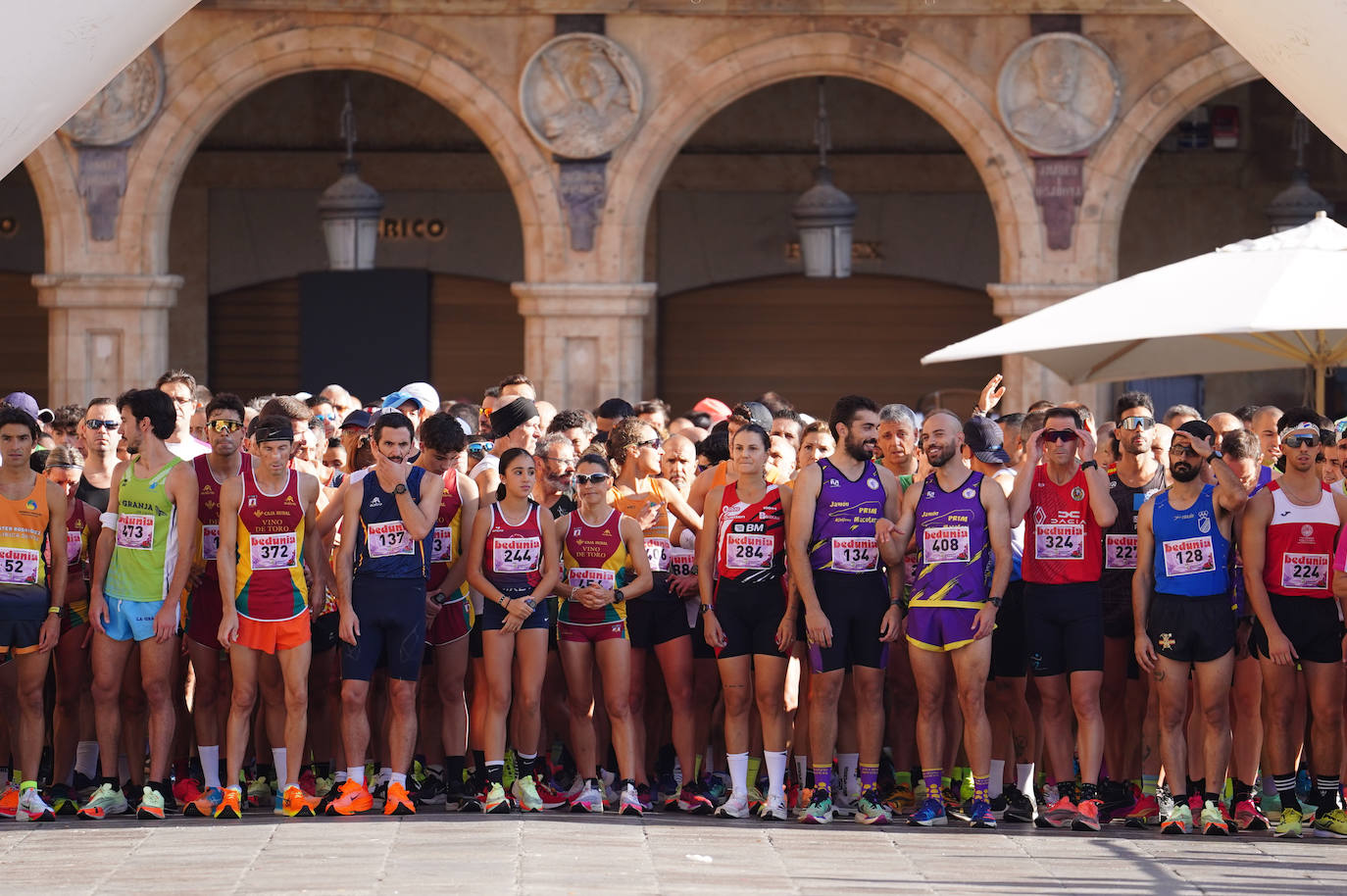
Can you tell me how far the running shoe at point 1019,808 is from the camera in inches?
309

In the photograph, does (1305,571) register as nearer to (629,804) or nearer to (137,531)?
(629,804)

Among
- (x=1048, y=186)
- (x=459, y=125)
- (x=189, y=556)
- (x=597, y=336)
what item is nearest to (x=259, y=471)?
(x=189, y=556)

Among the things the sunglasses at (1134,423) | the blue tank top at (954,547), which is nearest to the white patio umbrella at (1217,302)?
the sunglasses at (1134,423)

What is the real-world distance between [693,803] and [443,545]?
5.11 feet

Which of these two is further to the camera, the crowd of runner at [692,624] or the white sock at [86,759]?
the white sock at [86,759]

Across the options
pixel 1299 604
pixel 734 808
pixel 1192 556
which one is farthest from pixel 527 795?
pixel 1299 604

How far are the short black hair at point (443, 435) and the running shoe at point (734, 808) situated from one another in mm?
1886

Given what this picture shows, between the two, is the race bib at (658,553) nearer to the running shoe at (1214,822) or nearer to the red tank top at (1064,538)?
the red tank top at (1064,538)

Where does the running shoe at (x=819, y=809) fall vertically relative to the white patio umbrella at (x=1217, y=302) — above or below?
below

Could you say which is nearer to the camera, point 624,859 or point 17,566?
point 624,859

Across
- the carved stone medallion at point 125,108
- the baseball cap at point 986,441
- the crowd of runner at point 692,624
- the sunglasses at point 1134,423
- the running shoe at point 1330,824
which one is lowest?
the running shoe at point 1330,824

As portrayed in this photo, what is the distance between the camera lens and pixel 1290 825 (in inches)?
301

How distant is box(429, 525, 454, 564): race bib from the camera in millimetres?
8078

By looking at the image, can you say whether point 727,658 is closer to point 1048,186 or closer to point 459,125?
point 1048,186
